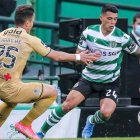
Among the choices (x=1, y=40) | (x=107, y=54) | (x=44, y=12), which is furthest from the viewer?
(x=44, y=12)

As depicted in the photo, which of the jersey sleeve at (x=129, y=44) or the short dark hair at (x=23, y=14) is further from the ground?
the short dark hair at (x=23, y=14)

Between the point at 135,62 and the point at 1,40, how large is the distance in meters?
2.89

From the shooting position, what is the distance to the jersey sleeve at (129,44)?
11922 millimetres

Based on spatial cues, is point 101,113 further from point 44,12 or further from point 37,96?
point 44,12

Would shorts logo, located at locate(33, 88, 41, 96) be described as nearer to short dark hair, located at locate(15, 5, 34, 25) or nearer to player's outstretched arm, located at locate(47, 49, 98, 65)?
player's outstretched arm, located at locate(47, 49, 98, 65)

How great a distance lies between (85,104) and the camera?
42.1ft

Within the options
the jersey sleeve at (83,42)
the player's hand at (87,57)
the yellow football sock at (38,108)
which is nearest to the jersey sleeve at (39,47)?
the player's hand at (87,57)

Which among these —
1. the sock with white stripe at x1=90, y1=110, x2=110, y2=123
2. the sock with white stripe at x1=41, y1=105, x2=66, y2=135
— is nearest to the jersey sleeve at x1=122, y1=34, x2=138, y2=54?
the sock with white stripe at x1=90, y1=110, x2=110, y2=123

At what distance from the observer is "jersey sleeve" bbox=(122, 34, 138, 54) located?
11.9m

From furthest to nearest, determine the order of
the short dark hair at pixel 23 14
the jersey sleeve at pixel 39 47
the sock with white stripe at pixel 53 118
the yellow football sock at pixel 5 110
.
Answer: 1. the sock with white stripe at pixel 53 118
2. the yellow football sock at pixel 5 110
3. the short dark hair at pixel 23 14
4. the jersey sleeve at pixel 39 47

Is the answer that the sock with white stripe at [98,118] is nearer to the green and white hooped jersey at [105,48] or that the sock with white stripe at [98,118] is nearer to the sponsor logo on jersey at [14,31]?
the green and white hooped jersey at [105,48]

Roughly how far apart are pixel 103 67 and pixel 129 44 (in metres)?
0.48

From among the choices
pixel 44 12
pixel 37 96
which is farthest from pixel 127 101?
pixel 44 12

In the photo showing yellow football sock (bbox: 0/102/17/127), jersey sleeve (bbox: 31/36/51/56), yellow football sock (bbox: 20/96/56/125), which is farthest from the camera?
yellow football sock (bbox: 0/102/17/127)
